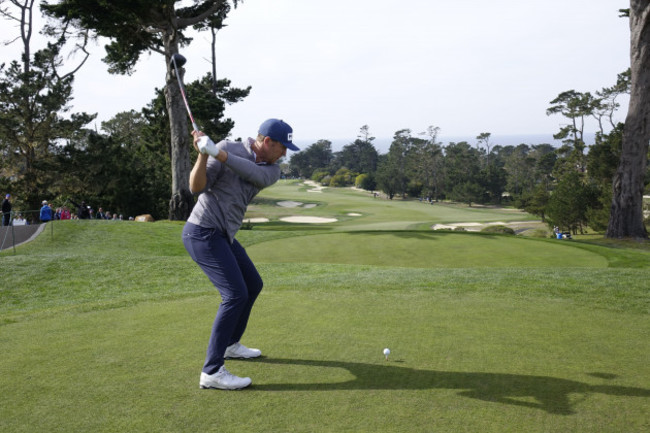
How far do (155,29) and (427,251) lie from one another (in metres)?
19.3

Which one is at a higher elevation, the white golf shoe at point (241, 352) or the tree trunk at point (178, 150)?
the tree trunk at point (178, 150)

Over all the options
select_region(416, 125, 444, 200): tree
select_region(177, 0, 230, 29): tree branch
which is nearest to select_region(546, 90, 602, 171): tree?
select_region(416, 125, 444, 200): tree

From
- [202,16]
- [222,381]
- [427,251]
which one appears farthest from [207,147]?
[202,16]

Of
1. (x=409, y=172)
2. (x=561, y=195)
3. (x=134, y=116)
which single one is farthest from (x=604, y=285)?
(x=409, y=172)

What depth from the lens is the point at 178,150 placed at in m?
28.5

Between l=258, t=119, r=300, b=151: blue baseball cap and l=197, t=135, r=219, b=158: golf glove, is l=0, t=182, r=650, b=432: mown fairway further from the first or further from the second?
l=258, t=119, r=300, b=151: blue baseball cap

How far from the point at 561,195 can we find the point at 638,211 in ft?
74.6

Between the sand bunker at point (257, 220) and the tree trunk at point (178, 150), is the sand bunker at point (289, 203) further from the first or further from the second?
the tree trunk at point (178, 150)

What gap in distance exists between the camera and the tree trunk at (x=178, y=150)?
91.1 feet

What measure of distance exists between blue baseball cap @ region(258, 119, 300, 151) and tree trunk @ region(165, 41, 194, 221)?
24504 mm

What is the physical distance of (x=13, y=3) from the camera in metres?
43.1

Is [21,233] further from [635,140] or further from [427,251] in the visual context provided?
[635,140]

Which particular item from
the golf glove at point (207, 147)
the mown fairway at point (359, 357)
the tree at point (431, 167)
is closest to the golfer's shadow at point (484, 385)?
the mown fairway at point (359, 357)

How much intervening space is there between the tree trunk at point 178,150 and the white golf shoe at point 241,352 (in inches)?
965
